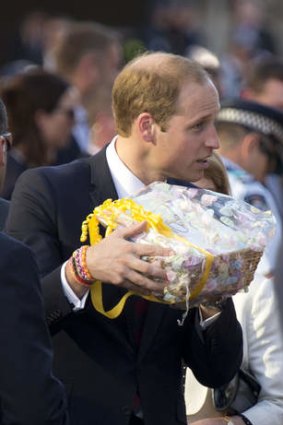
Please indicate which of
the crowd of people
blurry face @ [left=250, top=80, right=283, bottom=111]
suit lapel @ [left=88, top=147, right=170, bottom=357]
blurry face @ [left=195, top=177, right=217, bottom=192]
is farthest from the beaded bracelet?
blurry face @ [left=250, top=80, right=283, bottom=111]

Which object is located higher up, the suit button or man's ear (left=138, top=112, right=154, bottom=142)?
man's ear (left=138, top=112, right=154, bottom=142)

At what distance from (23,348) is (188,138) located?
1.17 m

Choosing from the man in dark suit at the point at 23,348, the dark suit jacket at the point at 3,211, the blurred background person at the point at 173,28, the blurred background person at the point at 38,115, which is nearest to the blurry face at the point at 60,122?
the blurred background person at the point at 38,115

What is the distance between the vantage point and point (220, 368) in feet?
14.7

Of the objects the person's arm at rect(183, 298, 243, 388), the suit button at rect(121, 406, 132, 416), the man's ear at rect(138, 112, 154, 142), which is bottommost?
the suit button at rect(121, 406, 132, 416)

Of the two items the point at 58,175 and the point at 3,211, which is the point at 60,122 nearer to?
the point at 3,211

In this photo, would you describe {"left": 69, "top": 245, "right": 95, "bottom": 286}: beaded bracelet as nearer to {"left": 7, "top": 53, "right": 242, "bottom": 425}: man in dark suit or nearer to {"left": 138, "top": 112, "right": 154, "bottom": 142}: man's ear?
→ {"left": 7, "top": 53, "right": 242, "bottom": 425}: man in dark suit

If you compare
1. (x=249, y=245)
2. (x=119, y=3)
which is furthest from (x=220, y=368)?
(x=119, y=3)

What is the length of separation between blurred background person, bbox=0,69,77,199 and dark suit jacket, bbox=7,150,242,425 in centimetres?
313

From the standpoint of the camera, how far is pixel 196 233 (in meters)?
3.95

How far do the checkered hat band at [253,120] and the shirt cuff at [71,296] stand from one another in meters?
3.53

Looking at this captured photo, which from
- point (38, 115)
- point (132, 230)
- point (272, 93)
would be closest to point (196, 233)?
point (132, 230)

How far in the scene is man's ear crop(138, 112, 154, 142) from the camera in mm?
4391

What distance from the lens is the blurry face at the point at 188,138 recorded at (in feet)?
14.3
